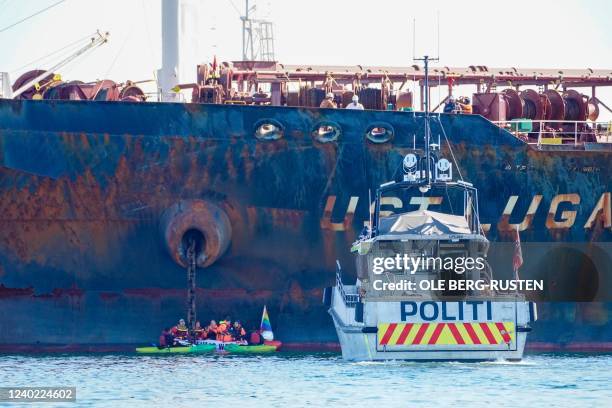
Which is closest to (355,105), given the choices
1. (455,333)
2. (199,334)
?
(199,334)

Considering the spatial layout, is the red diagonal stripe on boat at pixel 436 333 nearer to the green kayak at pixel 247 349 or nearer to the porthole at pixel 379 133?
the green kayak at pixel 247 349

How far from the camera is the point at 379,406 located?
110 ft

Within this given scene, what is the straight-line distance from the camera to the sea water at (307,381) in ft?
113

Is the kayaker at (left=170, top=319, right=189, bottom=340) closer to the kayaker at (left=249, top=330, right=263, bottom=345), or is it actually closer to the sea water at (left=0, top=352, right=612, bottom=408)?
the sea water at (left=0, top=352, right=612, bottom=408)

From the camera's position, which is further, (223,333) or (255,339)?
(255,339)

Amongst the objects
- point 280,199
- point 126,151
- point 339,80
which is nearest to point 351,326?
point 280,199

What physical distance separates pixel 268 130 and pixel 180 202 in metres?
3.37

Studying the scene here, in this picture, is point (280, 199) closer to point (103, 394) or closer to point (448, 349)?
point (448, 349)

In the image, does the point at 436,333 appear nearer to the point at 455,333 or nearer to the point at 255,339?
the point at 455,333

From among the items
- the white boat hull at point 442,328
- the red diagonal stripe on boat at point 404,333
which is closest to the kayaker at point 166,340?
the white boat hull at point 442,328

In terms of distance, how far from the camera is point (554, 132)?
46562 millimetres

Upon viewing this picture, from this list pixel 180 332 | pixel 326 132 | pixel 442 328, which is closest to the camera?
pixel 442 328

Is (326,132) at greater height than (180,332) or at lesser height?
greater

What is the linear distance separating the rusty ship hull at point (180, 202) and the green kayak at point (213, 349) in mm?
818
